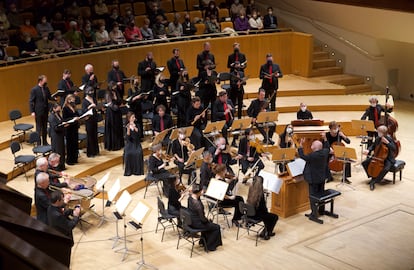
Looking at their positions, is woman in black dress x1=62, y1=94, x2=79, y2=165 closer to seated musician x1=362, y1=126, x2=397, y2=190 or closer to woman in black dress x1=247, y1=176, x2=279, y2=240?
woman in black dress x1=247, y1=176, x2=279, y2=240

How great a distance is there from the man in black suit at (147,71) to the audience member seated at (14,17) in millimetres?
3304

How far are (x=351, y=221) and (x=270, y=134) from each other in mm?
3905

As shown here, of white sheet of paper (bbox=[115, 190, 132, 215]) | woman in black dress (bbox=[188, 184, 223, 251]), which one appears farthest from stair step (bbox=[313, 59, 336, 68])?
white sheet of paper (bbox=[115, 190, 132, 215])

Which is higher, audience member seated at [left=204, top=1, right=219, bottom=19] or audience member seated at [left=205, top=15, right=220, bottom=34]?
audience member seated at [left=204, top=1, right=219, bottom=19]

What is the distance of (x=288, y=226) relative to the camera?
33.2ft

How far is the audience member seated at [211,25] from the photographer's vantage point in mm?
17641

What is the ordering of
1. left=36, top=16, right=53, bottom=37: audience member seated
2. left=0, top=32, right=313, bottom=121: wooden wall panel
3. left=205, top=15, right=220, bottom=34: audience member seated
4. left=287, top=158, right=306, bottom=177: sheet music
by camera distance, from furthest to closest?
1. left=205, top=15, right=220, bottom=34: audience member seated
2. left=36, top=16, right=53, bottom=37: audience member seated
3. left=0, top=32, right=313, bottom=121: wooden wall panel
4. left=287, top=158, right=306, bottom=177: sheet music

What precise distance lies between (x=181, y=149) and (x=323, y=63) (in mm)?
8681

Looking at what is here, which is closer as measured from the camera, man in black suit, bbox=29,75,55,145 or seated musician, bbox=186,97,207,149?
man in black suit, bbox=29,75,55,145

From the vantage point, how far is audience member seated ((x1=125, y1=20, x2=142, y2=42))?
1596 centimetres

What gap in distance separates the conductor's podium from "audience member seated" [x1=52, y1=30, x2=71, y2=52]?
22.6ft

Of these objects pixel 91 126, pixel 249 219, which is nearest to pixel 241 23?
pixel 91 126

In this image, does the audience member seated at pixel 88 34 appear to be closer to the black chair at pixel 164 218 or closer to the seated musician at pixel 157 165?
the seated musician at pixel 157 165

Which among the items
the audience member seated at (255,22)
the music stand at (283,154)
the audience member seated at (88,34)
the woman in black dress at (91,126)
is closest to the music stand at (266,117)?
the music stand at (283,154)
